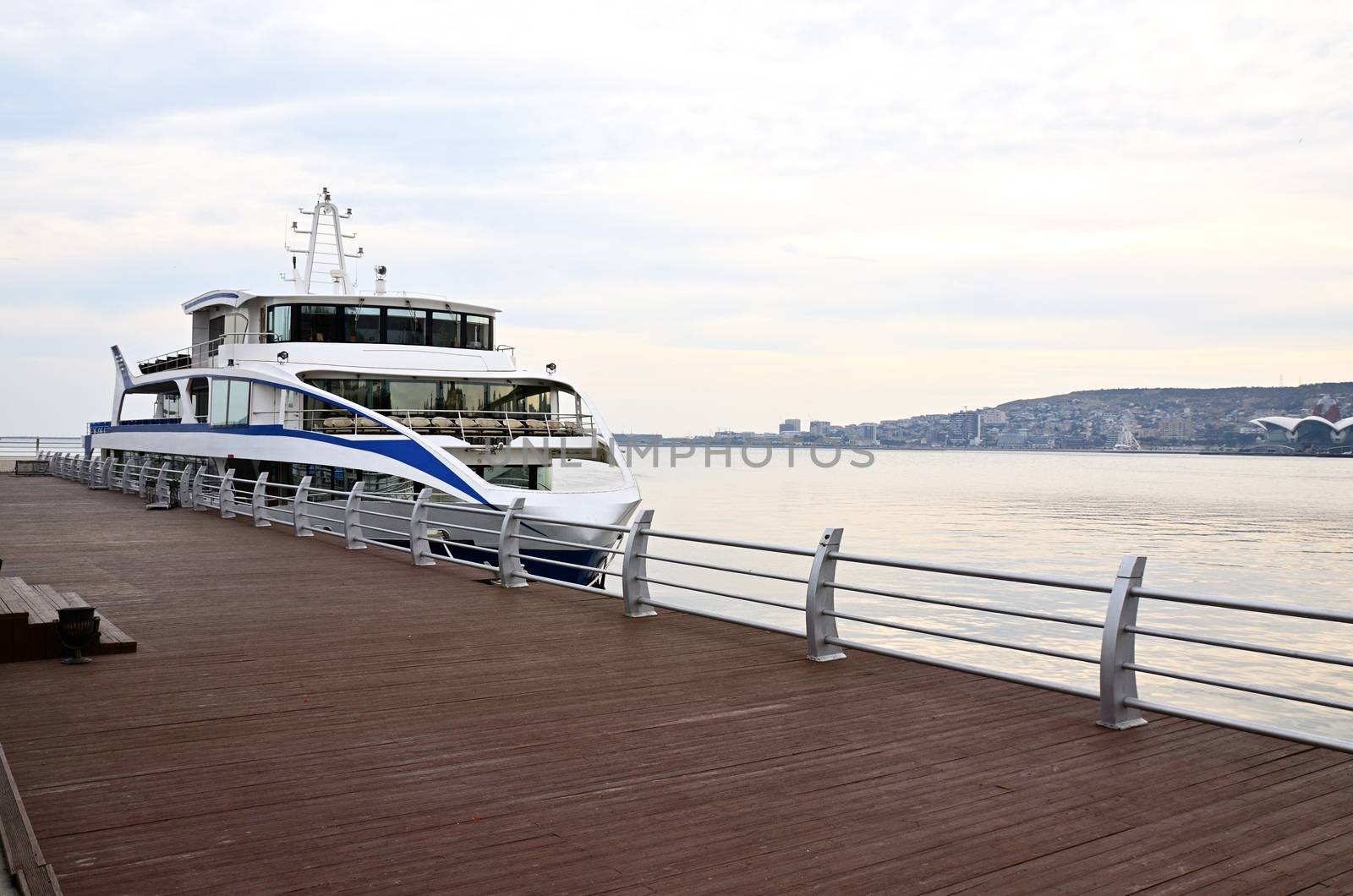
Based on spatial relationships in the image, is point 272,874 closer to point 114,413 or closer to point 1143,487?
point 114,413

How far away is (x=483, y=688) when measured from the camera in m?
8.33

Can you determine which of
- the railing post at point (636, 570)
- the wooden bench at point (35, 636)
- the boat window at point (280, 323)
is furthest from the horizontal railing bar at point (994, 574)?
the boat window at point (280, 323)

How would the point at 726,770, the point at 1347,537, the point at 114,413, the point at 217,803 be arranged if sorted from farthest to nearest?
the point at 1347,537, the point at 114,413, the point at 726,770, the point at 217,803

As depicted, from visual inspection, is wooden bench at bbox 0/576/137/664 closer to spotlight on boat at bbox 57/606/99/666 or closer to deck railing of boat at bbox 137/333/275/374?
spotlight on boat at bbox 57/606/99/666

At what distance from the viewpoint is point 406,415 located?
2639cm

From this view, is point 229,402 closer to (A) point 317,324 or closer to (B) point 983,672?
(A) point 317,324

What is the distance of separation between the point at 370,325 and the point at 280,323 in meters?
2.75

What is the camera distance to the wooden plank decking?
15.6 feet

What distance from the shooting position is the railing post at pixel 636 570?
11.3m

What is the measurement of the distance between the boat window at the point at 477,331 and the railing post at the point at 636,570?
19.9 meters

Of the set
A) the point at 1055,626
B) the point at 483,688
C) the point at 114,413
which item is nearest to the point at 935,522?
the point at 1055,626

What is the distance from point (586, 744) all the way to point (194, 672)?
12.9 ft

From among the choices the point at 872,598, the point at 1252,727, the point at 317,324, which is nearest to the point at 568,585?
the point at 1252,727

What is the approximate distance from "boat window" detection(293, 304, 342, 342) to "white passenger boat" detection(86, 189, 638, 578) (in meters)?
0.03
